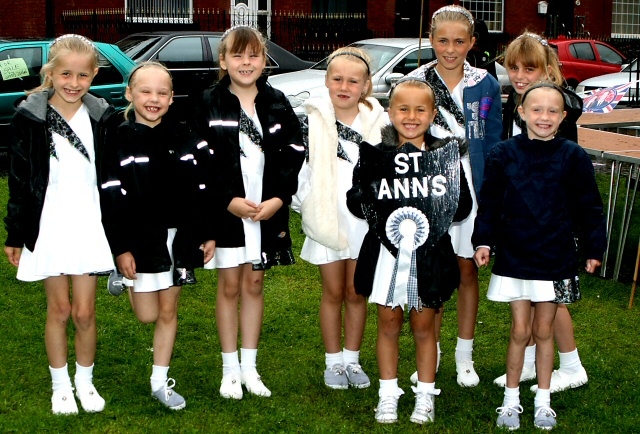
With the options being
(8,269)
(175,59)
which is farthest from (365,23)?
(8,269)

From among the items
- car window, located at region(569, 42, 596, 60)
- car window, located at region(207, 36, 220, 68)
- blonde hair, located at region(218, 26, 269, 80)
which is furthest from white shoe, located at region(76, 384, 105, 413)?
car window, located at region(569, 42, 596, 60)

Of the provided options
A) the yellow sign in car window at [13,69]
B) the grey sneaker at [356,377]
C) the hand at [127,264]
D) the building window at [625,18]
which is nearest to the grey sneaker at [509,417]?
the grey sneaker at [356,377]

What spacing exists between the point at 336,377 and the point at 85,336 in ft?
4.19

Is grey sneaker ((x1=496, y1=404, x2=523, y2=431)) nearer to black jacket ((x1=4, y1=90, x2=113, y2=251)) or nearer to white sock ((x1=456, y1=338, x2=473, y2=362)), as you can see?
white sock ((x1=456, y1=338, x2=473, y2=362))

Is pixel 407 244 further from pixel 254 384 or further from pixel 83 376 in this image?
pixel 83 376

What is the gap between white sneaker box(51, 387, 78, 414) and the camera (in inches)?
176

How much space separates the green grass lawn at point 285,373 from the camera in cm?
445

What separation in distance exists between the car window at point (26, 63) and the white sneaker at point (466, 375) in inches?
302

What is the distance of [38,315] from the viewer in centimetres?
612

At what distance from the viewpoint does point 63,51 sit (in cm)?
437

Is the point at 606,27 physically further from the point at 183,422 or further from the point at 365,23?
the point at 183,422

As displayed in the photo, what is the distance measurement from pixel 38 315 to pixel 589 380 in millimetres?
3392

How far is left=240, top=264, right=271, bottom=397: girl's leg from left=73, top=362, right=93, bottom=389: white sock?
2.47 ft

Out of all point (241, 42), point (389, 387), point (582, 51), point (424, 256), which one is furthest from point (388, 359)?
point (582, 51)
